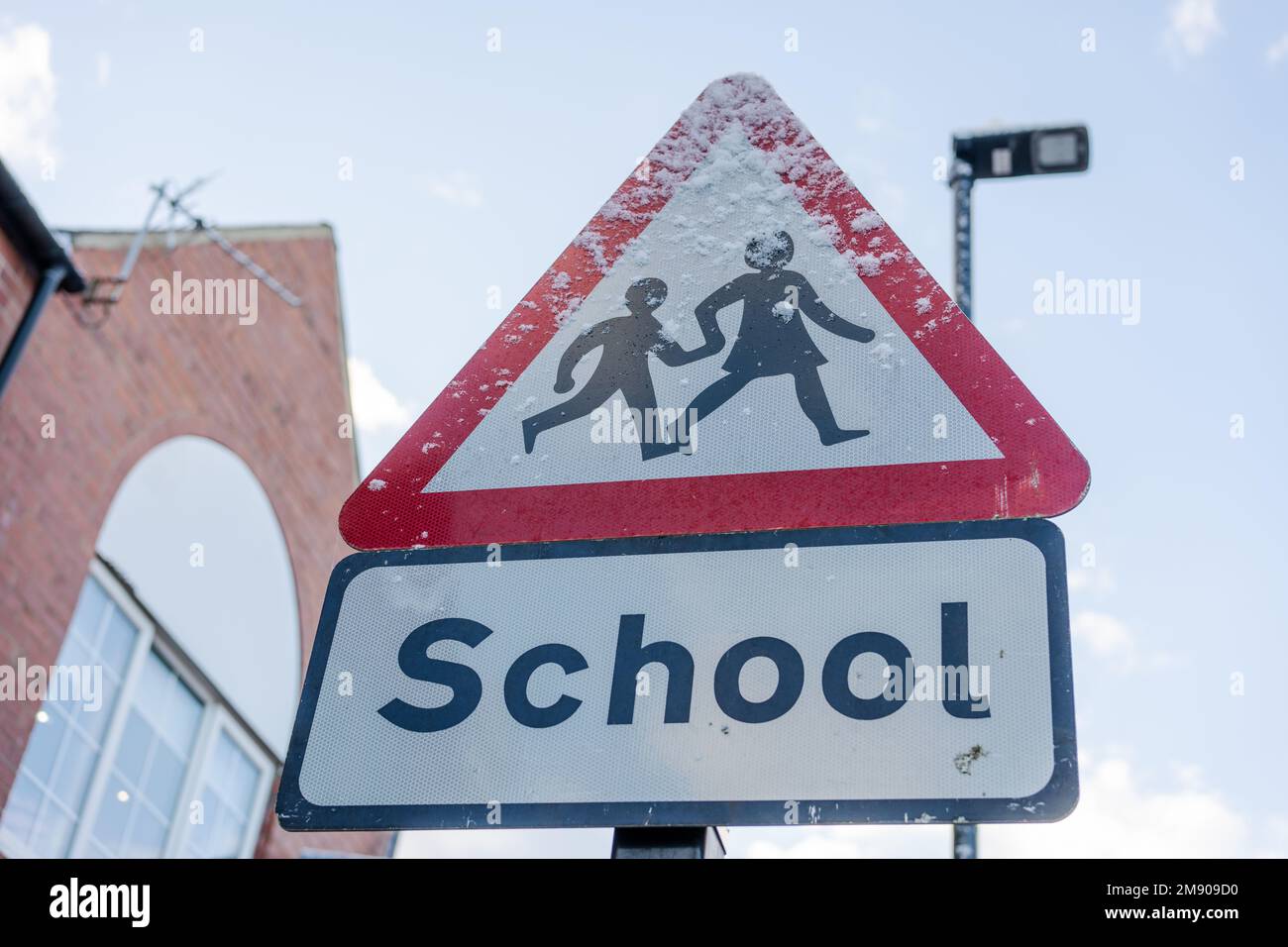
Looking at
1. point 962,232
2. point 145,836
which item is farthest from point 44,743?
point 962,232

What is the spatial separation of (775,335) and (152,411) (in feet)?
21.2

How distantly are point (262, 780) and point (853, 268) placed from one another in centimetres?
772

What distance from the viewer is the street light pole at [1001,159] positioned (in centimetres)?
530

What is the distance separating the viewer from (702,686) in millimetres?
1541

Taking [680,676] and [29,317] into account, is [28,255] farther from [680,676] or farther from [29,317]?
[680,676]

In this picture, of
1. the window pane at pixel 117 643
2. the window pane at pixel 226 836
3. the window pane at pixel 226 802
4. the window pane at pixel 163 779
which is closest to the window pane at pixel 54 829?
the window pane at pixel 163 779

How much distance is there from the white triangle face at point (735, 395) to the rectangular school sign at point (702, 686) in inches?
5.8

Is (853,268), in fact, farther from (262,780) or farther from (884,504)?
(262,780)

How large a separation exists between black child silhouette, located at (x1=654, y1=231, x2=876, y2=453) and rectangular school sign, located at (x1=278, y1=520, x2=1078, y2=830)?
0.25 m

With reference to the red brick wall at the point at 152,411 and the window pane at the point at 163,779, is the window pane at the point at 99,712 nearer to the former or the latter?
the red brick wall at the point at 152,411

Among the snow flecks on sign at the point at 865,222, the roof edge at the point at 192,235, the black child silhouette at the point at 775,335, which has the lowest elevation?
the roof edge at the point at 192,235

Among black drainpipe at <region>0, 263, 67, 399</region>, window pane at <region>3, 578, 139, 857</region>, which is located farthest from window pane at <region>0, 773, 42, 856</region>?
black drainpipe at <region>0, 263, 67, 399</region>

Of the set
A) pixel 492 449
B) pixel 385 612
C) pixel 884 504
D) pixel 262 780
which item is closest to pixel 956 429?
pixel 884 504
